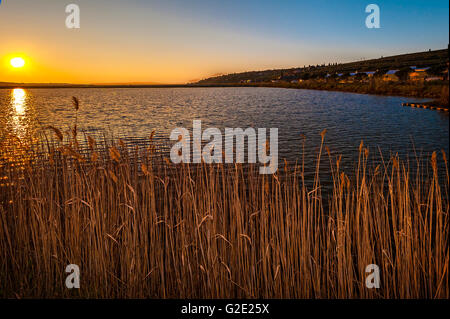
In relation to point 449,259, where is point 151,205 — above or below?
above

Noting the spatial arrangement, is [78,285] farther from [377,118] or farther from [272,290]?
[377,118]

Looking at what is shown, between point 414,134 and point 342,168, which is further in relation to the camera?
point 414,134

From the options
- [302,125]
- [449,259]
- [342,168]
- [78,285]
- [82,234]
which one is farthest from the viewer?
[302,125]

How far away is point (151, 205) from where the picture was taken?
3.58m

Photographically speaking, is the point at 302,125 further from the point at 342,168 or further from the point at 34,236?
the point at 34,236

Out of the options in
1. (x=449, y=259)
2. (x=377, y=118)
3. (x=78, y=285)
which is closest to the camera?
(x=449, y=259)

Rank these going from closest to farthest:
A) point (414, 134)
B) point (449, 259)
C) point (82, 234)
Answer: point (449, 259), point (82, 234), point (414, 134)

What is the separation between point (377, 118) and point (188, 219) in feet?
66.5

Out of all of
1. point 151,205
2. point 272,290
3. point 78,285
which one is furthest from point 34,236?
point 272,290

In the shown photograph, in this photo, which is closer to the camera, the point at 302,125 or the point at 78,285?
the point at 78,285

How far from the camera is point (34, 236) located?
12.1 ft

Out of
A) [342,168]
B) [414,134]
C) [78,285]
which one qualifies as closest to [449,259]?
[78,285]

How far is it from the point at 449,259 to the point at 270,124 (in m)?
17.3
